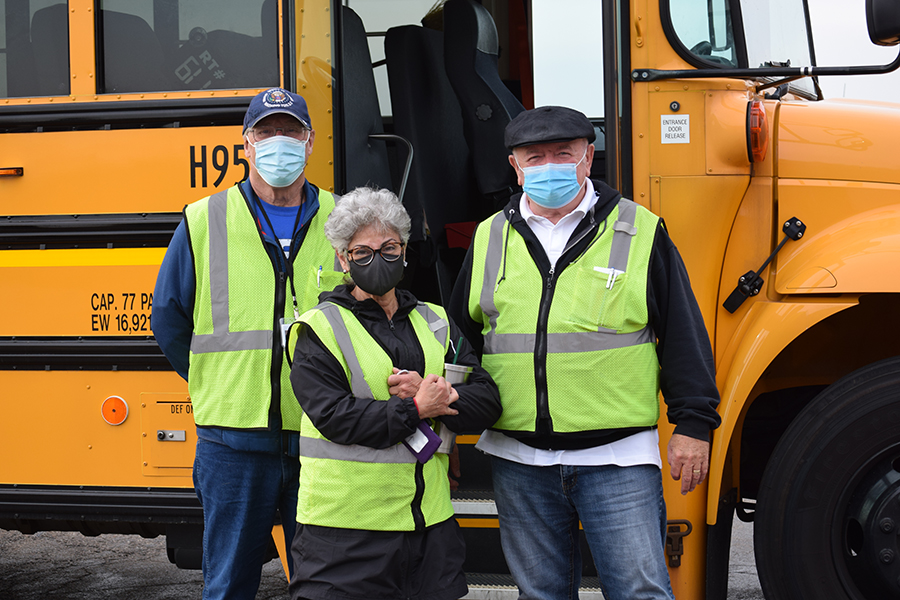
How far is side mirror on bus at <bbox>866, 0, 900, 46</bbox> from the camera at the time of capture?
213 cm

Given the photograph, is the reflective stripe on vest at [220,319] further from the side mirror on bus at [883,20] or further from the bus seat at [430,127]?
the side mirror on bus at [883,20]

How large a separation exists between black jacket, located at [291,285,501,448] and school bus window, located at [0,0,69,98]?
4.45ft

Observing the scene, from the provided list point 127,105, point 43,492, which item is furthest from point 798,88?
point 43,492

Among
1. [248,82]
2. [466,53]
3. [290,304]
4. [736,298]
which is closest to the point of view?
[290,304]

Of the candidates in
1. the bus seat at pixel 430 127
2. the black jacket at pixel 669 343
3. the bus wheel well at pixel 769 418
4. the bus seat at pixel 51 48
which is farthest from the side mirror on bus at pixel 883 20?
the bus seat at pixel 51 48

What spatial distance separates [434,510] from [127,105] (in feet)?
5.33

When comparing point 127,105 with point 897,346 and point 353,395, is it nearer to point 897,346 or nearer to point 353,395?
point 353,395

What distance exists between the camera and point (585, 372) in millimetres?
1915

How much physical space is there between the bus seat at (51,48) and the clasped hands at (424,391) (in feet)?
5.26

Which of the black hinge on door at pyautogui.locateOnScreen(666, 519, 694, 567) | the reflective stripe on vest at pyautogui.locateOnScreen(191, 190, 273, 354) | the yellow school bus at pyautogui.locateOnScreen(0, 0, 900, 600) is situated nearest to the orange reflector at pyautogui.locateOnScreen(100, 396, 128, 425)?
the yellow school bus at pyautogui.locateOnScreen(0, 0, 900, 600)

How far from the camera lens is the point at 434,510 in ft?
6.10

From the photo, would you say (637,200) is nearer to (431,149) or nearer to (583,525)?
(583,525)

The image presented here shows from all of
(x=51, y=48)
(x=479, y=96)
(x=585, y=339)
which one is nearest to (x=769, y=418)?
(x=585, y=339)

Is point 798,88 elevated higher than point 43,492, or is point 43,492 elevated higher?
point 798,88
